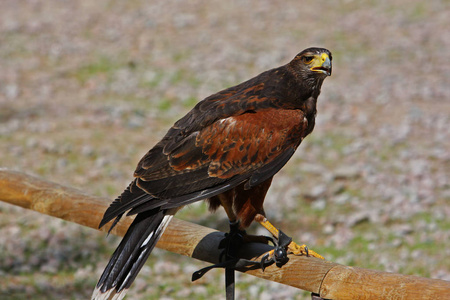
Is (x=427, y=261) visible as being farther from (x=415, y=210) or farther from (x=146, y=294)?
(x=146, y=294)

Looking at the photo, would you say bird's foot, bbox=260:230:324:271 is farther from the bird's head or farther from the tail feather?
the bird's head

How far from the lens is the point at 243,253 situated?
Answer: 407 centimetres

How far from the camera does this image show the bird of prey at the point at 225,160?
12.1 ft

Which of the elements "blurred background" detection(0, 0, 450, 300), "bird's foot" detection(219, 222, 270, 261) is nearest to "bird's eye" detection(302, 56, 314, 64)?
"bird's foot" detection(219, 222, 270, 261)

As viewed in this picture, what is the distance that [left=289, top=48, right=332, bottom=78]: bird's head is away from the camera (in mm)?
4070

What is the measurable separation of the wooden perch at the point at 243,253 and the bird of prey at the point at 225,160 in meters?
0.20

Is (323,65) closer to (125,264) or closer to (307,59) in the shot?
(307,59)

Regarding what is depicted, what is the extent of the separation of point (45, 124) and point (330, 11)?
8259 millimetres

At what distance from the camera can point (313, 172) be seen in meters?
8.40

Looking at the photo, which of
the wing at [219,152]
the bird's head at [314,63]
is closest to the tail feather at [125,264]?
the wing at [219,152]

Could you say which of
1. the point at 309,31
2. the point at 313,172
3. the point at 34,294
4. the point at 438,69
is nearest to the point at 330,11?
the point at 309,31

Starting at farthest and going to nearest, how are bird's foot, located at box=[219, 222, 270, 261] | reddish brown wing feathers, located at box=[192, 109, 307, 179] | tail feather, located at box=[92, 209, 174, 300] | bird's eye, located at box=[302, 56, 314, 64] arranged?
bird's eye, located at box=[302, 56, 314, 64] → bird's foot, located at box=[219, 222, 270, 261] → reddish brown wing feathers, located at box=[192, 109, 307, 179] → tail feather, located at box=[92, 209, 174, 300]

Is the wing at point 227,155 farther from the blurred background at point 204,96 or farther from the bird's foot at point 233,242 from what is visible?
the blurred background at point 204,96

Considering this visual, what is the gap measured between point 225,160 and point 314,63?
2.79ft
